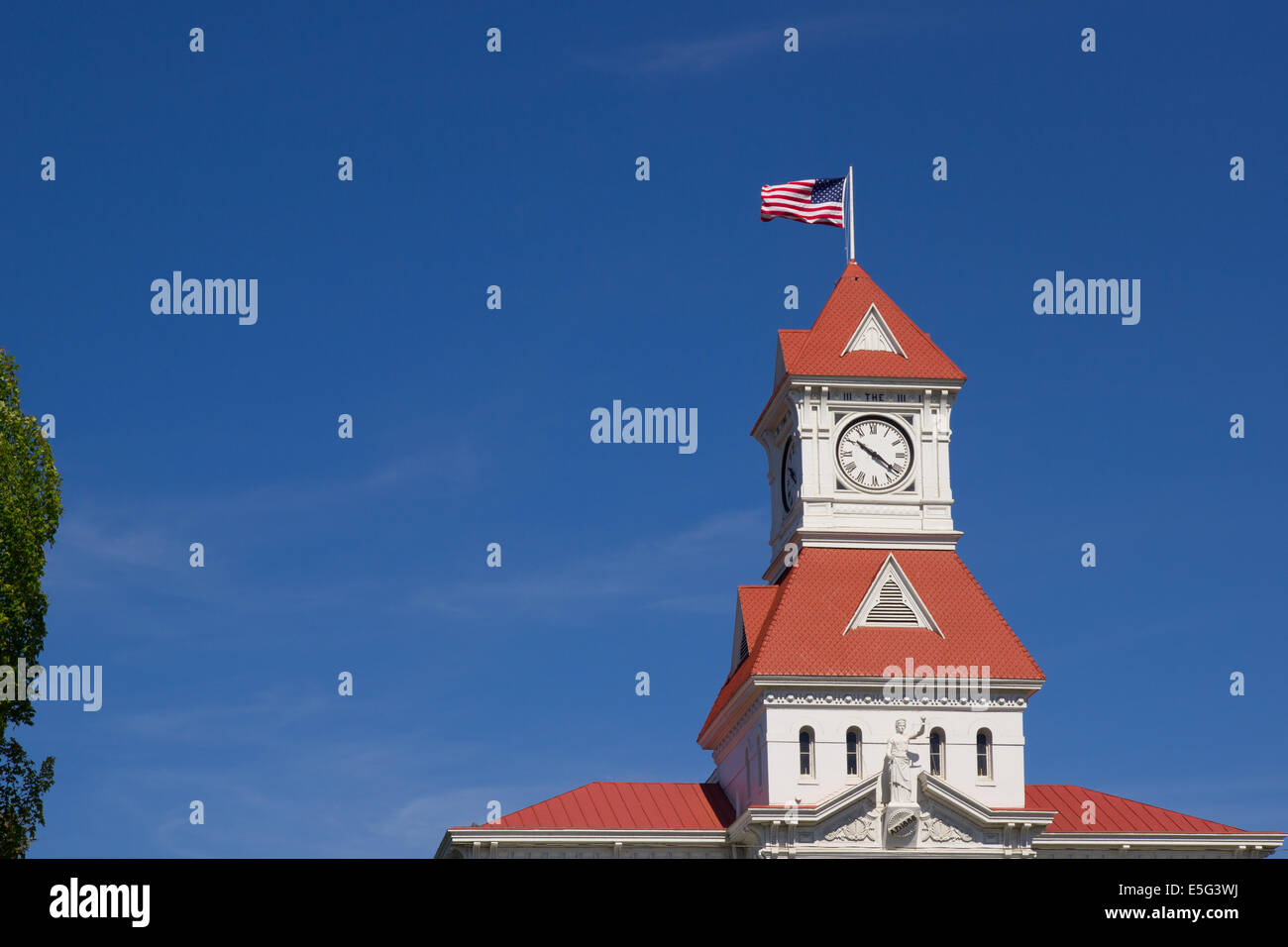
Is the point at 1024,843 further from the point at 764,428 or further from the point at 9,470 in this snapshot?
the point at 9,470

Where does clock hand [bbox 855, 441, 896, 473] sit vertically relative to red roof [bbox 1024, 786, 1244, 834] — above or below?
above

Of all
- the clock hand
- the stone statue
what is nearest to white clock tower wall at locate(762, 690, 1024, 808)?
the stone statue

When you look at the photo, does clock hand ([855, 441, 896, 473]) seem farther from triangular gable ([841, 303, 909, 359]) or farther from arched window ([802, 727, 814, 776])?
arched window ([802, 727, 814, 776])

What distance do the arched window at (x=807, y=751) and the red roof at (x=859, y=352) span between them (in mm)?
13353

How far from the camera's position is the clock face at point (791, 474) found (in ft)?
212

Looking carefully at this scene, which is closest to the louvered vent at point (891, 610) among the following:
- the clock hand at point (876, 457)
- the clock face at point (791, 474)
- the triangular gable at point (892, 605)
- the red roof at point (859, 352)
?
the triangular gable at point (892, 605)

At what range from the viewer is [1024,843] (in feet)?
188

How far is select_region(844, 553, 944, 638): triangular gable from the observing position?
60188mm

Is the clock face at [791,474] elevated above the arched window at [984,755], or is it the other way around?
the clock face at [791,474]

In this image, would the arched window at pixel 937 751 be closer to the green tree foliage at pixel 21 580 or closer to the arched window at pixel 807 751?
the arched window at pixel 807 751

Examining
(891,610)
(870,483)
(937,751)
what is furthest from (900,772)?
(870,483)

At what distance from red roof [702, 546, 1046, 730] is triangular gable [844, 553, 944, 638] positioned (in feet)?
Result: 0.79

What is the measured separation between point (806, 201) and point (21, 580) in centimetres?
3220
